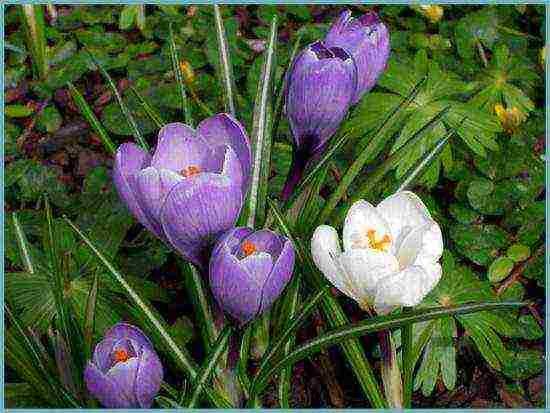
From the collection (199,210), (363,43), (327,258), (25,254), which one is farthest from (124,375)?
(363,43)

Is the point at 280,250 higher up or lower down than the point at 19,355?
higher up

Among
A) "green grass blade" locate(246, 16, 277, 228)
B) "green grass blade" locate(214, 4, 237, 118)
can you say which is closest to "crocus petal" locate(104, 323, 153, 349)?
"green grass blade" locate(246, 16, 277, 228)

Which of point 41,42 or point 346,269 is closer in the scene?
point 346,269

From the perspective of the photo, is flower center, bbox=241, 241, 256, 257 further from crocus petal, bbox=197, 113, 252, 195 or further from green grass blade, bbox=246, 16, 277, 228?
green grass blade, bbox=246, 16, 277, 228

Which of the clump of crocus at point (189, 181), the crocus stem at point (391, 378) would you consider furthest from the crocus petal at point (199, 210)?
the crocus stem at point (391, 378)

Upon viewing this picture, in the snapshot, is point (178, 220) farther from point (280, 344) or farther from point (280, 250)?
point (280, 344)

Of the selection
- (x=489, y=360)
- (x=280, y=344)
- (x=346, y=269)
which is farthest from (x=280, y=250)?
(x=489, y=360)
